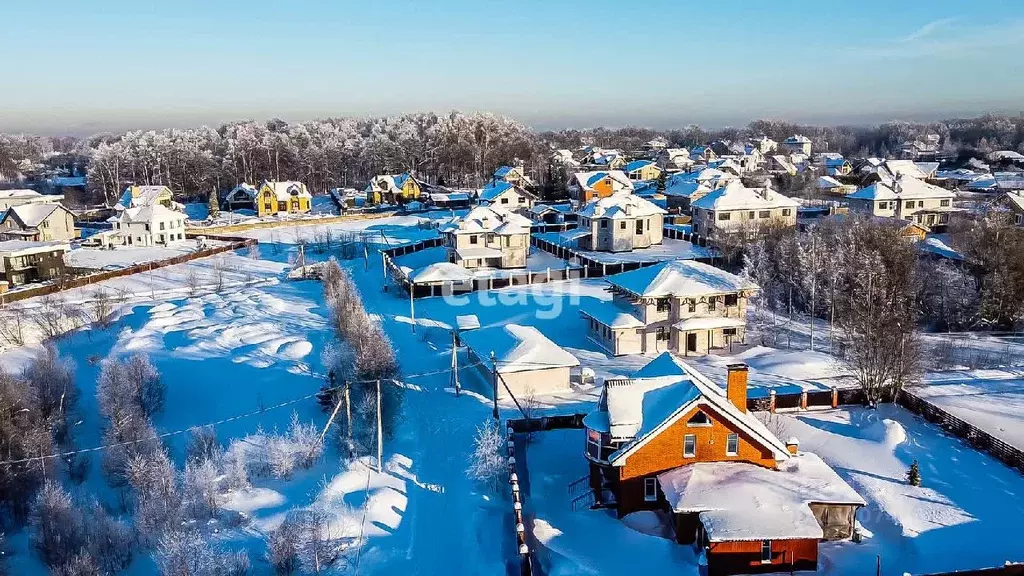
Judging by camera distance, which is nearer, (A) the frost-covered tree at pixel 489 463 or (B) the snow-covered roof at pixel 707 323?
(A) the frost-covered tree at pixel 489 463

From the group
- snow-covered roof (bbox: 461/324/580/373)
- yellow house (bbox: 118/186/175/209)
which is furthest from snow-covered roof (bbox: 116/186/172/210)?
snow-covered roof (bbox: 461/324/580/373)

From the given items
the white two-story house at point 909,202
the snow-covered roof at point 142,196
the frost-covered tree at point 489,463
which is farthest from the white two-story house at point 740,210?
the snow-covered roof at point 142,196

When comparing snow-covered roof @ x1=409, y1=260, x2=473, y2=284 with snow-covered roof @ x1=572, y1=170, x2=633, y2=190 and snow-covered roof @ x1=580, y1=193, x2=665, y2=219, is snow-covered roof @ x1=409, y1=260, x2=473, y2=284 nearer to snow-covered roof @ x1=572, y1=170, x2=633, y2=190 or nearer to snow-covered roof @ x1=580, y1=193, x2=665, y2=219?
snow-covered roof @ x1=580, y1=193, x2=665, y2=219

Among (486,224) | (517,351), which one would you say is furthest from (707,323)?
(486,224)

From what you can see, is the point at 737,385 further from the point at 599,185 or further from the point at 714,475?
the point at 599,185

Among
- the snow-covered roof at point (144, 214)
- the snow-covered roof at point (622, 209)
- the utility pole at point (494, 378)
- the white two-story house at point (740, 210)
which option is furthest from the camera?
the snow-covered roof at point (144, 214)

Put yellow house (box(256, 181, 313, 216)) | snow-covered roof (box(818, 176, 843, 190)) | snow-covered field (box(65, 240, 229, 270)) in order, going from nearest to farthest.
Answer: snow-covered field (box(65, 240, 229, 270)), yellow house (box(256, 181, 313, 216)), snow-covered roof (box(818, 176, 843, 190))

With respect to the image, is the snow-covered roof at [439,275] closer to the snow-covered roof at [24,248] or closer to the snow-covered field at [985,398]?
the snow-covered field at [985,398]
